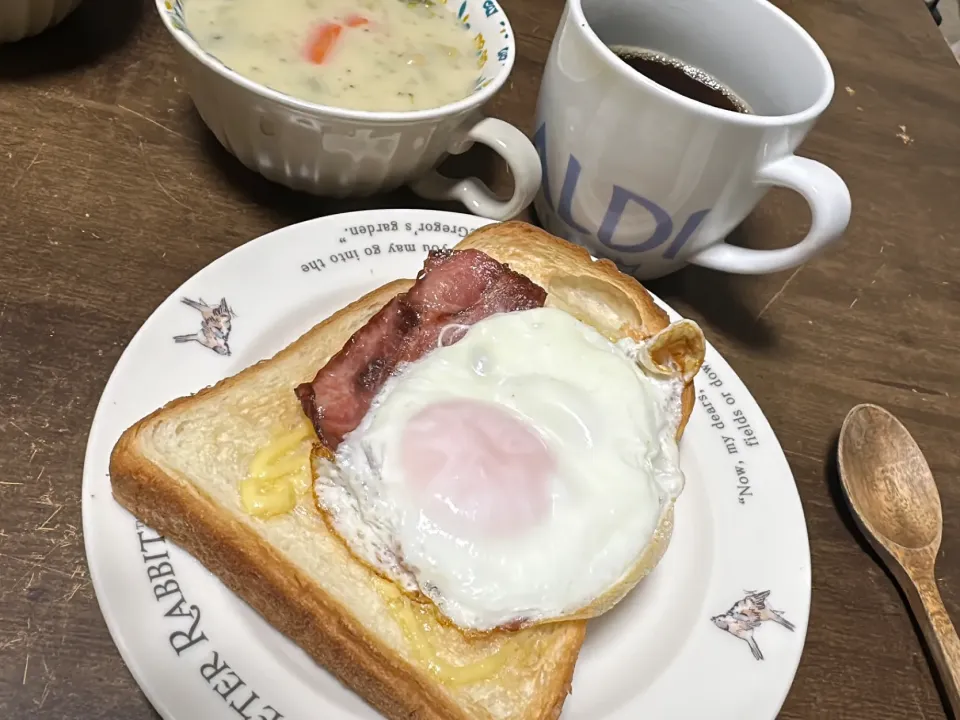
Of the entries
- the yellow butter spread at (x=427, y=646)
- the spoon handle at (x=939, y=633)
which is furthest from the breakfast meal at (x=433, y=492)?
the spoon handle at (x=939, y=633)

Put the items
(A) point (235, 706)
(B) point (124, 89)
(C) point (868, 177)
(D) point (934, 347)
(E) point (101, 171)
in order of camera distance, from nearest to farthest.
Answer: (A) point (235, 706) → (E) point (101, 171) → (B) point (124, 89) → (D) point (934, 347) → (C) point (868, 177)

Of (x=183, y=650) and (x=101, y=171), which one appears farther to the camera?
(x=101, y=171)

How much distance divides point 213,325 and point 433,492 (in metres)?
0.53

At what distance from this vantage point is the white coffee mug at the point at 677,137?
147 cm

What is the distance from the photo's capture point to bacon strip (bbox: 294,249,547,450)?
126 cm

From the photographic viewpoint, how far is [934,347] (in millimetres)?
2031

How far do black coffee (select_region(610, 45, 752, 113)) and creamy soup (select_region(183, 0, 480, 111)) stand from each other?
366mm

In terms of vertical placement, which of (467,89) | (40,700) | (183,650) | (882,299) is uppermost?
(467,89)

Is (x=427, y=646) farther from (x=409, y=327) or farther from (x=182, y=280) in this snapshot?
(x=182, y=280)

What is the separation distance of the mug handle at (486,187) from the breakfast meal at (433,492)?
0.32 m

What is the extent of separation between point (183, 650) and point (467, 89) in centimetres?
124

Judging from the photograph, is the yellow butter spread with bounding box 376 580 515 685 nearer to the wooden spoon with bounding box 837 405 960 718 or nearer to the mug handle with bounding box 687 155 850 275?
the wooden spoon with bounding box 837 405 960 718

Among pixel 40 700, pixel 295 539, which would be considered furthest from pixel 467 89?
pixel 40 700

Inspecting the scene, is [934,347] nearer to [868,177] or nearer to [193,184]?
[868,177]
